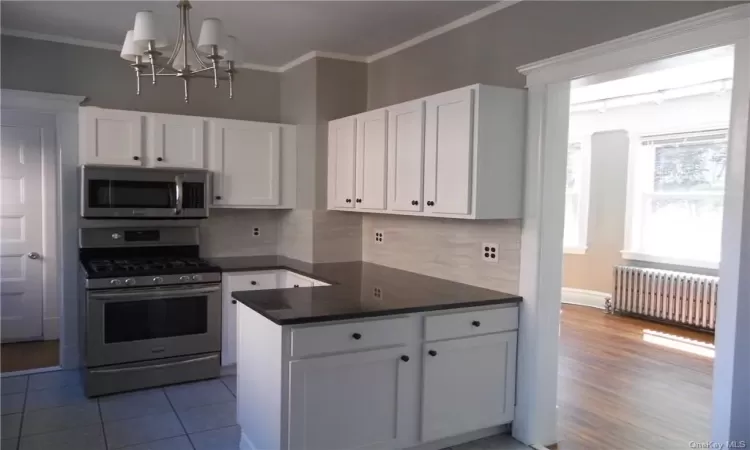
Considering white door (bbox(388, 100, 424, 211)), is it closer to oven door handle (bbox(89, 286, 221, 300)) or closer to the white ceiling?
the white ceiling

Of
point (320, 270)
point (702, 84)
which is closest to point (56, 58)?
point (320, 270)

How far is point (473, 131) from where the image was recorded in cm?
288

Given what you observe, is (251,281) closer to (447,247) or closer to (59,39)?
(447,247)

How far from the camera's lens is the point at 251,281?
4168mm

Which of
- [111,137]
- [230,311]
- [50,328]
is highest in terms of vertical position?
[111,137]

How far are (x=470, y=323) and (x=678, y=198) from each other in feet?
14.9

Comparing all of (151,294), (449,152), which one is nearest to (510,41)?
(449,152)

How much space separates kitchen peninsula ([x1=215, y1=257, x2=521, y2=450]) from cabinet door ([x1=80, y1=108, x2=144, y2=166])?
1.76 m

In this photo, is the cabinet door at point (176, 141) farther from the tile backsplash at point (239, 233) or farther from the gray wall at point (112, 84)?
the tile backsplash at point (239, 233)

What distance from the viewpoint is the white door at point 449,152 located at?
2.91m

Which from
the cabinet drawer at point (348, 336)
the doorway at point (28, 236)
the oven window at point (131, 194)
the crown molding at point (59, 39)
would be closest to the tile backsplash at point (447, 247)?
the cabinet drawer at point (348, 336)

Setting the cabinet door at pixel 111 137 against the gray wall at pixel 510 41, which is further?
the cabinet door at pixel 111 137

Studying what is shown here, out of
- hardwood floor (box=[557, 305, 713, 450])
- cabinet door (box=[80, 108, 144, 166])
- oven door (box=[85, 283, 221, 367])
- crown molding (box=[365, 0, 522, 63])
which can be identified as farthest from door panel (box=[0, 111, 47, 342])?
hardwood floor (box=[557, 305, 713, 450])

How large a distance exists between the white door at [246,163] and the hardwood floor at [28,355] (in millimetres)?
1908
